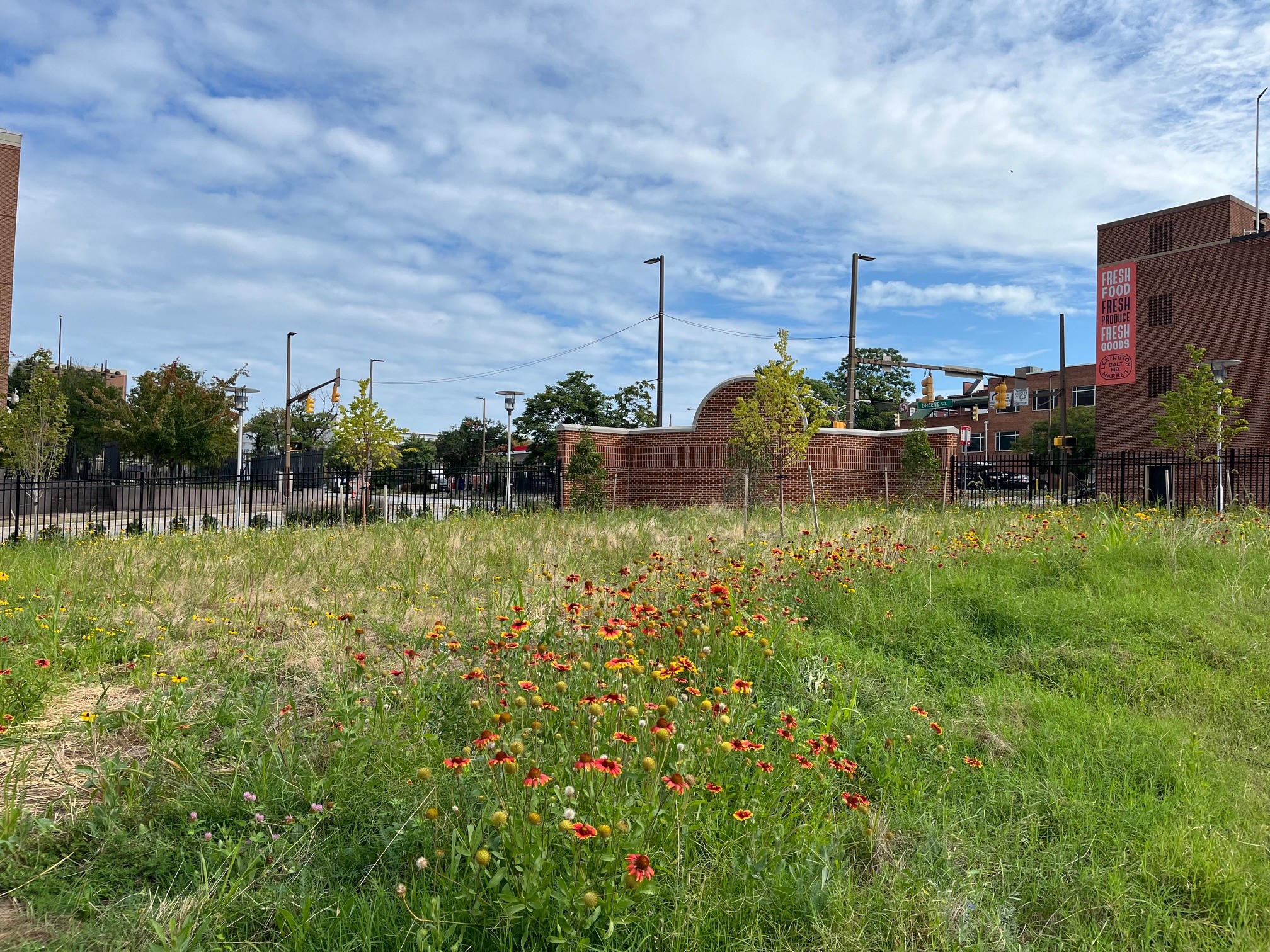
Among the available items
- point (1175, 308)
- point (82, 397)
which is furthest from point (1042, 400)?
point (82, 397)

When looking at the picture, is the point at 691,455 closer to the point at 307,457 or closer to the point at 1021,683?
the point at 1021,683

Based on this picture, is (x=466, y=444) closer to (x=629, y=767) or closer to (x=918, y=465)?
(x=918, y=465)

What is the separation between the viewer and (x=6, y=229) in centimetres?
2959

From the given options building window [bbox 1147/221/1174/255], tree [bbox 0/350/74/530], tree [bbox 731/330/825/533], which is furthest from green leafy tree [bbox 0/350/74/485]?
building window [bbox 1147/221/1174/255]

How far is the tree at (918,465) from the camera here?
24.2 m

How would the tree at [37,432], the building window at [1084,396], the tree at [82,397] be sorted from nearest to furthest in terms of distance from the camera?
the tree at [37,432], the tree at [82,397], the building window at [1084,396]

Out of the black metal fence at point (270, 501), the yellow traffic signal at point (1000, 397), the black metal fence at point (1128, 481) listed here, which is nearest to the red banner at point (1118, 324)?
the black metal fence at point (1128, 481)

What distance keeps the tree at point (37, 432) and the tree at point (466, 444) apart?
36.6 m

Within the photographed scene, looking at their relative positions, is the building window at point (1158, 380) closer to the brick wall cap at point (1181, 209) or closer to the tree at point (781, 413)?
the brick wall cap at point (1181, 209)

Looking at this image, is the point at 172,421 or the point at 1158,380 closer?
the point at 172,421

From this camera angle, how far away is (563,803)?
2.76 meters

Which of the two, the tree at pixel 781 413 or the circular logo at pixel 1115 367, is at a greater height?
the circular logo at pixel 1115 367

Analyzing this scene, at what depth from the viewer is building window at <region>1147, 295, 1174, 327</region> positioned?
39.3 meters

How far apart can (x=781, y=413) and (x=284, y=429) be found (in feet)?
156
